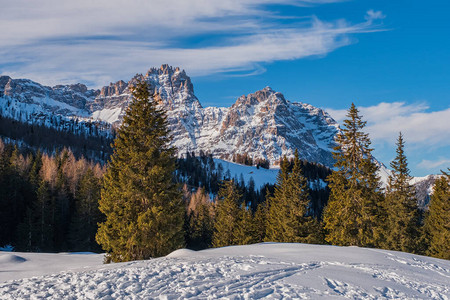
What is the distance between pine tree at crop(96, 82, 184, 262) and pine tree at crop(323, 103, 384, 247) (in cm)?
1495

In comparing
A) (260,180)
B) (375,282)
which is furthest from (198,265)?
(260,180)

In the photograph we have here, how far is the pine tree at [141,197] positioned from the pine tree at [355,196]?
1495 centimetres

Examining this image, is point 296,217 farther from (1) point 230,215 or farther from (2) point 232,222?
(1) point 230,215

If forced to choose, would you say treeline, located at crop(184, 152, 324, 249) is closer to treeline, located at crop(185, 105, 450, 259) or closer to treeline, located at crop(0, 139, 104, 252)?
treeline, located at crop(185, 105, 450, 259)

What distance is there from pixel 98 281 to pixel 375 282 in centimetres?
895

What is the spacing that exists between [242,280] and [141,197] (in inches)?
419

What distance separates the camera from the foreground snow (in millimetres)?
8828

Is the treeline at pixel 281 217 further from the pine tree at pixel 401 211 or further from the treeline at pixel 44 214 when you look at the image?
the treeline at pixel 44 214

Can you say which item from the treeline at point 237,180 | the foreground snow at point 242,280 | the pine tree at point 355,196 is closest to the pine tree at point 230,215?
the pine tree at point 355,196

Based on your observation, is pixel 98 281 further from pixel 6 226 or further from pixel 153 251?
pixel 6 226

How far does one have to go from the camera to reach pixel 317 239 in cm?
3194

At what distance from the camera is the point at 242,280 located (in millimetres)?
9883

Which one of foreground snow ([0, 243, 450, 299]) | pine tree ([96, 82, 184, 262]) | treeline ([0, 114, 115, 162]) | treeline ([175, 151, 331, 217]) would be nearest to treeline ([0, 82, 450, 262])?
pine tree ([96, 82, 184, 262])

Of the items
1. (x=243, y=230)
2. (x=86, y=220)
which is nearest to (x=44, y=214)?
(x=86, y=220)
